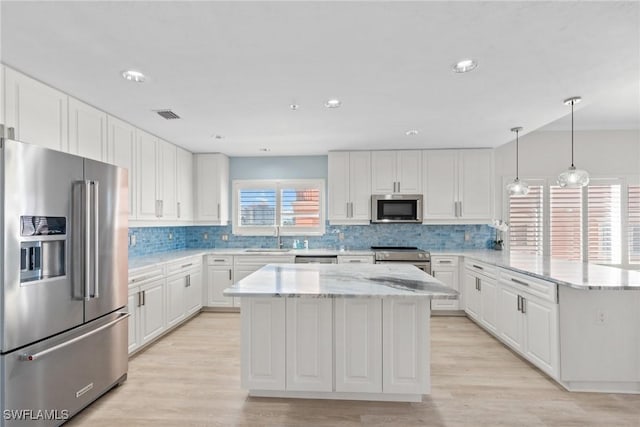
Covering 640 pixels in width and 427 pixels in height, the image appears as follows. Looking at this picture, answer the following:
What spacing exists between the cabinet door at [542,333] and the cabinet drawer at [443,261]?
1.59 m

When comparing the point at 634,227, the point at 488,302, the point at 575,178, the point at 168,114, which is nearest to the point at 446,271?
the point at 488,302

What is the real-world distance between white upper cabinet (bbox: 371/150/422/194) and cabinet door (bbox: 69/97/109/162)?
3430mm

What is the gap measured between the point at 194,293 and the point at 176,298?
51 cm

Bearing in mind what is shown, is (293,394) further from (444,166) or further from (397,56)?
(444,166)

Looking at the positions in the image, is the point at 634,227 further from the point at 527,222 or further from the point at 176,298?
the point at 176,298

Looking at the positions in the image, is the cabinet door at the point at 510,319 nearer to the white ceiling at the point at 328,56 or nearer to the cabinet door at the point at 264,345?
the white ceiling at the point at 328,56

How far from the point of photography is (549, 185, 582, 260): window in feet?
15.9

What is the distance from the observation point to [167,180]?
4.33 meters

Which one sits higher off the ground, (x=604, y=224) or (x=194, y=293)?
(x=604, y=224)

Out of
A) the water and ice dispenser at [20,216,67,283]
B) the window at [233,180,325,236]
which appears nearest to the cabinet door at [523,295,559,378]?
the window at [233,180,325,236]

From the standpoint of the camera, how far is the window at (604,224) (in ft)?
15.7

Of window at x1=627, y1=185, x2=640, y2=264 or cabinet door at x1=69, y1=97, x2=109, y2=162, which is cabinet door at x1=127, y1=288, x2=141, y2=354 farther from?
window at x1=627, y1=185, x2=640, y2=264

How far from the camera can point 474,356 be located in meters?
3.24

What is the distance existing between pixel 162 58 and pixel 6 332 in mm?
1811
